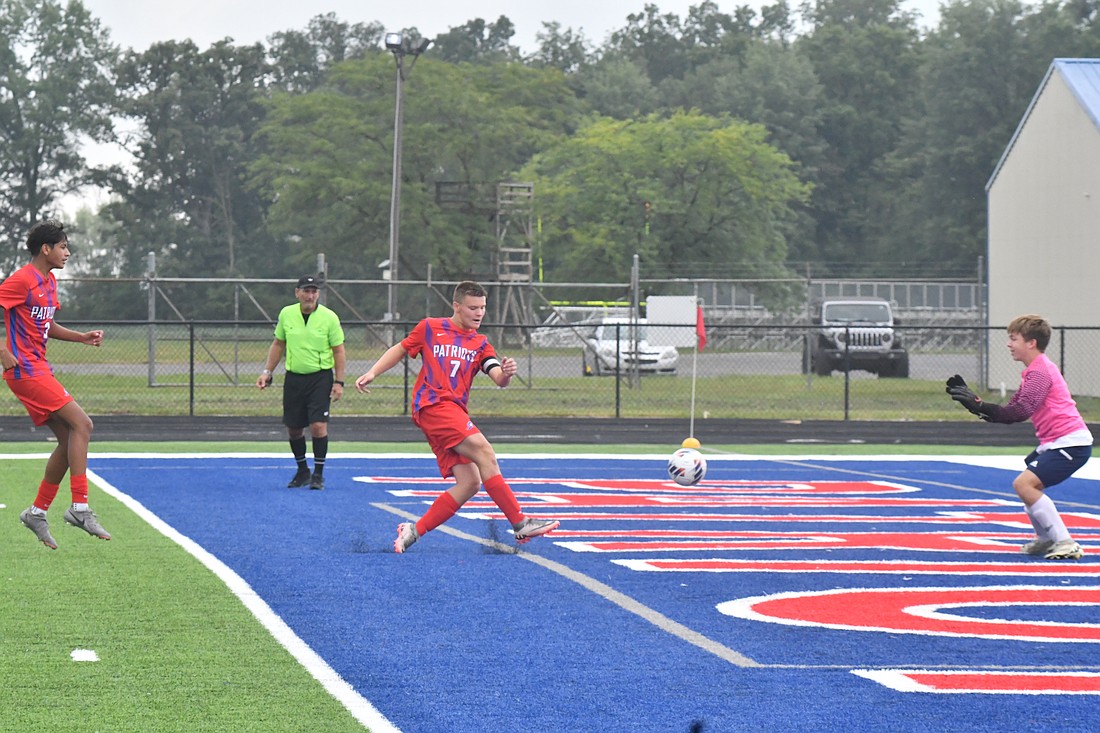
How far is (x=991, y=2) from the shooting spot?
3465 inches

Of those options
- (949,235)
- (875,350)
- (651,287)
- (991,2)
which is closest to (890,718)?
(875,350)

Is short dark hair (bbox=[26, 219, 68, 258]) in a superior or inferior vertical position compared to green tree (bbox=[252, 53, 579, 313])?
inferior

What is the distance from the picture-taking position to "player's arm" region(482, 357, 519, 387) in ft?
32.0

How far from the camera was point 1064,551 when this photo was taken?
35.2ft

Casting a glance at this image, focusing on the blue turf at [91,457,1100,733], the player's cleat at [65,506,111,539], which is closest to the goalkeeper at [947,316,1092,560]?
the blue turf at [91,457,1100,733]

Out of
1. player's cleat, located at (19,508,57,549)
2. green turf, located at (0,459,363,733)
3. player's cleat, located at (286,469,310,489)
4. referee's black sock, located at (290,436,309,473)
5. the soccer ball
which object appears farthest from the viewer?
player's cleat, located at (286,469,310,489)

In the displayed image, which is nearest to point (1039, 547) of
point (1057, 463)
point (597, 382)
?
point (1057, 463)

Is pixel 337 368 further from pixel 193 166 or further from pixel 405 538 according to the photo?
pixel 193 166

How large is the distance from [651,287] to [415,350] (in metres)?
43.6

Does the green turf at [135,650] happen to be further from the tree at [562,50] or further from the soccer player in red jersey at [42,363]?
the tree at [562,50]

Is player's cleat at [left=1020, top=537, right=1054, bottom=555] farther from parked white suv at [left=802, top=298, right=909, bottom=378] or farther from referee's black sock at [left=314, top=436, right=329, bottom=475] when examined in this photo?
parked white suv at [left=802, top=298, right=909, bottom=378]

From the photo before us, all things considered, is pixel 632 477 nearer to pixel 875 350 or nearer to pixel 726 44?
pixel 875 350

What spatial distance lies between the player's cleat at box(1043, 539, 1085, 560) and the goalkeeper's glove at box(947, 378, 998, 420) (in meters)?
1.04

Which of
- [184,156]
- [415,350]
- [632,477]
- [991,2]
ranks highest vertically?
[991,2]
